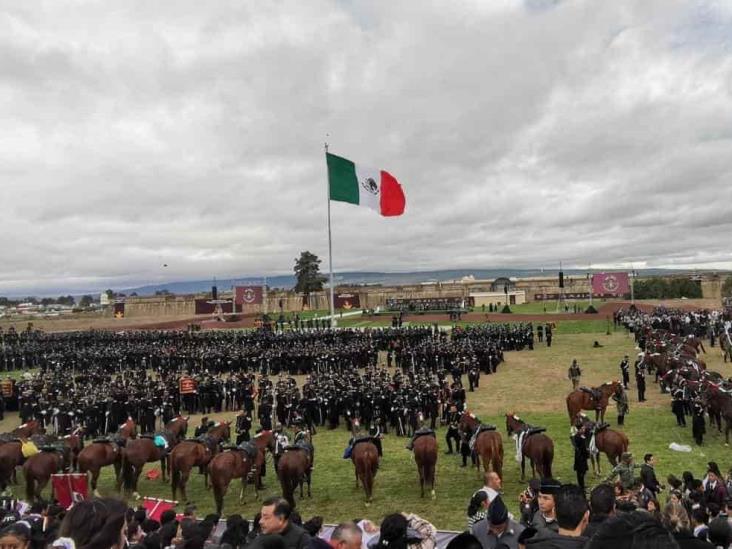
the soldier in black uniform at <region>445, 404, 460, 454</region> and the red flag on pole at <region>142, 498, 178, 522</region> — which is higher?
the red flag on pole at <region>142, 498, 178, 522</region>

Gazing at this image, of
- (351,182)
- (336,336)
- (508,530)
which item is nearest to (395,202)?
(351,182)

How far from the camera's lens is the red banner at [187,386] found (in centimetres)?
2147

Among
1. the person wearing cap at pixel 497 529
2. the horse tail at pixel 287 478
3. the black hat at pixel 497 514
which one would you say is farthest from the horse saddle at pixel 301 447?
the black hat at pixel 497 514

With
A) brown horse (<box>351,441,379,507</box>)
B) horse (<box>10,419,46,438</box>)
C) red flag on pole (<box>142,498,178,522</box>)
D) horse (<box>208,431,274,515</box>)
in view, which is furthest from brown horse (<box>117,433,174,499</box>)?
brown horse (<box>351,441,379,507</box>)

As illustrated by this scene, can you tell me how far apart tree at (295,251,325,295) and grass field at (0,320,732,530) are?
217ft

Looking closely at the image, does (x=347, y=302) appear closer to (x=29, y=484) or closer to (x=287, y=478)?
(x=29, y=484)

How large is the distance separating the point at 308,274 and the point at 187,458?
78.9 meters

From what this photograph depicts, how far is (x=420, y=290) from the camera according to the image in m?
100

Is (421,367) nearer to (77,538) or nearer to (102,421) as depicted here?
(102,421)

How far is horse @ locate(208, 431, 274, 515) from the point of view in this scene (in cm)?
1084

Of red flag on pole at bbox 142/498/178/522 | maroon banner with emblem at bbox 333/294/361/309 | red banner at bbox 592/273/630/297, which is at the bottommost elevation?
red flag on pole at bbox 142/498/178/522

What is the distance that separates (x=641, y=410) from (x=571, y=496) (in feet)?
57.4

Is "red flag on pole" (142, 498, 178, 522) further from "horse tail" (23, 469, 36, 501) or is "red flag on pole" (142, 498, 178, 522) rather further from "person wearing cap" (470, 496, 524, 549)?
"person wearing cap" (470, 496, 524, 549)

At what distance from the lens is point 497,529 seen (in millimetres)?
4707
